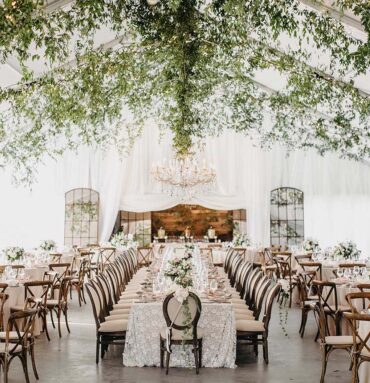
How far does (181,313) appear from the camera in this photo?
5.12m

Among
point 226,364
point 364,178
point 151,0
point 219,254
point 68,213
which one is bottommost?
point 226,364

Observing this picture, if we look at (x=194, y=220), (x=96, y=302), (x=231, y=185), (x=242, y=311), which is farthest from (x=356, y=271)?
(x=194, y=220)

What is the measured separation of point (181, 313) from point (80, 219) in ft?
30.8

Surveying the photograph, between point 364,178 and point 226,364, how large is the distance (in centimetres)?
1038

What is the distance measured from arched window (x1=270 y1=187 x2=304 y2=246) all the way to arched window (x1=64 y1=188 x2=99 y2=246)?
195 inches

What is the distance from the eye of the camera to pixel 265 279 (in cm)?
612

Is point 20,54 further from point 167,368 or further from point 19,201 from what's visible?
point 19,201

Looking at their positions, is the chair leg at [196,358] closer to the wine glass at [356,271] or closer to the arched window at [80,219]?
the wine glass at [356,271]

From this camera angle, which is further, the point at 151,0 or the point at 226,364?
the point at 151,0

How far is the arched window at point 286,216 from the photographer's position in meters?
14.5

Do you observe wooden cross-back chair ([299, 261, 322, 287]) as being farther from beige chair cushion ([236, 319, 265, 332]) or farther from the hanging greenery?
beige chair cushion ([236, 319, 265, 332])

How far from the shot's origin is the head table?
5389 millimetres

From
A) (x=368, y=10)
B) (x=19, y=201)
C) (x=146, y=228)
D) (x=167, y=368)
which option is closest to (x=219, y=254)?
(x=146, y=228)

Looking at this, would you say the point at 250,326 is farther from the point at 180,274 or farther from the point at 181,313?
the point at 180,274
